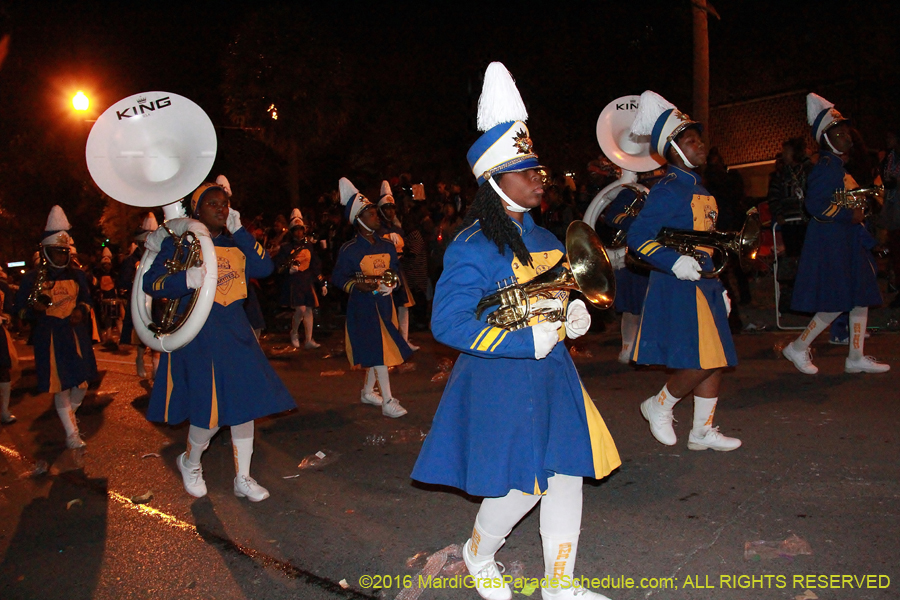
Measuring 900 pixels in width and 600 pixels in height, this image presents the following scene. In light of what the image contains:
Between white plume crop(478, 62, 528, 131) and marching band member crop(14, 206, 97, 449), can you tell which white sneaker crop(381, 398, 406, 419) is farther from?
white plume crop(478, 62, 528, 131)

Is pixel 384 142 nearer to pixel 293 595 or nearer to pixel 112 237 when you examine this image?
pixel 112 237

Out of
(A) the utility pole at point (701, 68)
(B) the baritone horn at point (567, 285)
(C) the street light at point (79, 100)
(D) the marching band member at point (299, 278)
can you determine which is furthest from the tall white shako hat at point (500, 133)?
(C) the street light at point (79, 100)

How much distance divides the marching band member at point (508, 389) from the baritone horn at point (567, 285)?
0.06 m

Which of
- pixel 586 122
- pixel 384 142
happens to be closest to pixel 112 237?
pixel 384 142

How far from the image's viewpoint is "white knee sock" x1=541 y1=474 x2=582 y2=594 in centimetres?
318

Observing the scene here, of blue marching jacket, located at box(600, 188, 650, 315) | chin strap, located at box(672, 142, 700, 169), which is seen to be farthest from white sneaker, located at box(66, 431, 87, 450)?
chin strap, located at box(672, 142, 700, 169)

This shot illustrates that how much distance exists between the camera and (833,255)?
22.5 feet

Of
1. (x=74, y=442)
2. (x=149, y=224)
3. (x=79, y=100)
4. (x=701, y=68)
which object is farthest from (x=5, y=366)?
(x=701, y=68)

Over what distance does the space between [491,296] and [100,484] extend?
4129 millimetres

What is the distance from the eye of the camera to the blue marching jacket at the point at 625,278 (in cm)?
802

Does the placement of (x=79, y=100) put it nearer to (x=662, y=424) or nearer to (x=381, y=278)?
(x=381, y=278)

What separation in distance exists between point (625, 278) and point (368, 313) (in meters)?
2.99

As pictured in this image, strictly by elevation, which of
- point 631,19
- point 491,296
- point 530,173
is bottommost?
point 491,296

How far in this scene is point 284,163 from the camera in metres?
23.7
